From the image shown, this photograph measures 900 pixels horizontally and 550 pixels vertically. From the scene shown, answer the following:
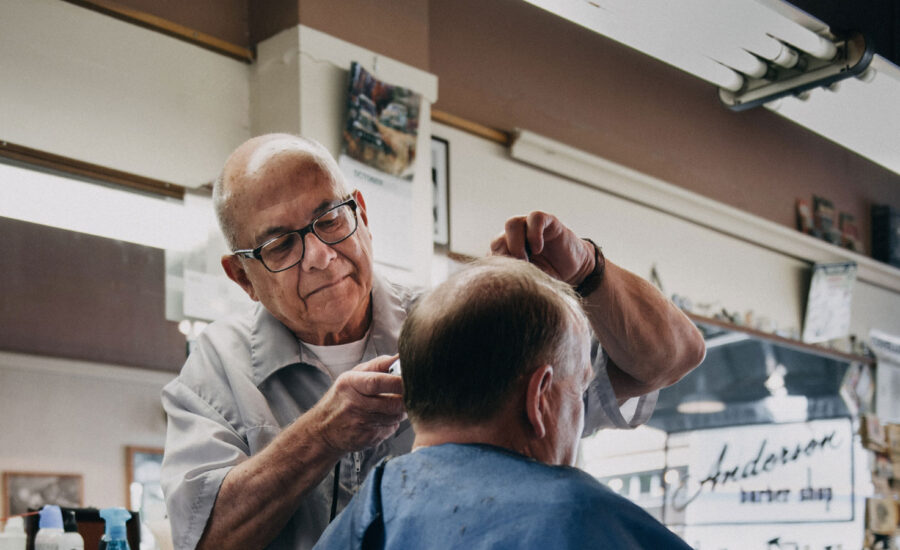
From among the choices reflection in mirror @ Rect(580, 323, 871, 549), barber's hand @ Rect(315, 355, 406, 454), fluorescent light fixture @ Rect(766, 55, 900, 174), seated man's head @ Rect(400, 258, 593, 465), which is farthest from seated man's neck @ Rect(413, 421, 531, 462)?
reflection in mirror @ Rect(580, 323, 871, 549)

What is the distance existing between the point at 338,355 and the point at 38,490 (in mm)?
1373

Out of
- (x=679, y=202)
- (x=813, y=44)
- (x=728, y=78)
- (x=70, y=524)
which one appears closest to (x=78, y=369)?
(x=70, y=524)

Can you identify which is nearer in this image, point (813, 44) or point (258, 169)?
point (258, 169)

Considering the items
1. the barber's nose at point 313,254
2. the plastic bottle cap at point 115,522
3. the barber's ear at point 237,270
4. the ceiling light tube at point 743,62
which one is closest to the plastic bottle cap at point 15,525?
the plastic bottle cap at point 115,522

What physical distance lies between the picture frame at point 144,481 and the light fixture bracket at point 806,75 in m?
2.65

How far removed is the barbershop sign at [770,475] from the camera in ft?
17.7

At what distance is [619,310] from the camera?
1776mm

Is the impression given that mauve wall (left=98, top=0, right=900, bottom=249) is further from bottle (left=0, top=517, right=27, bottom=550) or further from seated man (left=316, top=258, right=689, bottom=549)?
seated man (left=316, top=258, right=689, bottom=549)

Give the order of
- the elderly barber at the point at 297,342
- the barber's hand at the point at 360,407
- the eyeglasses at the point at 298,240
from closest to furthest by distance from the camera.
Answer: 1. the barber's hand at the point at 360,407
2. the elderly barber at the point at 297,342
3. the eyeglasses at the point at 298,240

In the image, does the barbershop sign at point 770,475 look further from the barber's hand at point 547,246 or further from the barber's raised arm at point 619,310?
the barber's hand at point 547,246

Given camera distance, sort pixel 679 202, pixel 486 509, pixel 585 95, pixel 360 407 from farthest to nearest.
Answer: pixel 679 202 → pixel 585 95 → pixel 360 407 → pixel 486 509

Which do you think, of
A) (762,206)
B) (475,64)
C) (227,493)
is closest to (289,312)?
(227,493)

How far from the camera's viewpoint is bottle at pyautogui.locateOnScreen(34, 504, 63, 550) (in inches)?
95.0

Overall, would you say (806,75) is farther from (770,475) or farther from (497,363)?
(497,363)
